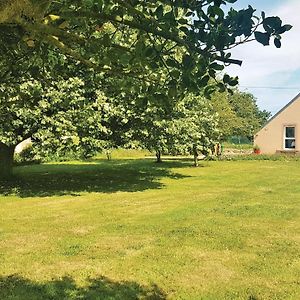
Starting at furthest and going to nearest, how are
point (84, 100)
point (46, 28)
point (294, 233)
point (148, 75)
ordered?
Result: point (84, 100)
point (294, 233)
point (148, 75)
point (46, 28)

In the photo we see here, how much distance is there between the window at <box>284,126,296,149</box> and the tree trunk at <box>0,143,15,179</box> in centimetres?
2740

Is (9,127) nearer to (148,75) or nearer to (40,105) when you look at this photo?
(40,105)

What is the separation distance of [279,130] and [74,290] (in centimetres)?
3520

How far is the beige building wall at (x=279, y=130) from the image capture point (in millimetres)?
37750

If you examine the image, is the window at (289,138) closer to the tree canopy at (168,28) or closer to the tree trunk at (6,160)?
the tree trunk at (6,160)

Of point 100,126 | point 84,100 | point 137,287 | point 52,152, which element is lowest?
point 137,287

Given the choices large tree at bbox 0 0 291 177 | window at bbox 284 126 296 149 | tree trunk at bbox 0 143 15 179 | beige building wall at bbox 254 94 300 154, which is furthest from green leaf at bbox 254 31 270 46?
window at bbox 284 126 296 149

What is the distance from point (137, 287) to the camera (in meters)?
6.09

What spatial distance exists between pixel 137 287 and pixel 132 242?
2.45 meters

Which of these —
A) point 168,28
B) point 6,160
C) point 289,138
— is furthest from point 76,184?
point 289,138

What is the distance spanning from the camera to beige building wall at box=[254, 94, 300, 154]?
37750 millimetres

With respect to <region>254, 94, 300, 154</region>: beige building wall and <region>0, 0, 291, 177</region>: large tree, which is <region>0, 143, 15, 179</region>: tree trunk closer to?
<region>0, 0, 291, 177</region>: large tree

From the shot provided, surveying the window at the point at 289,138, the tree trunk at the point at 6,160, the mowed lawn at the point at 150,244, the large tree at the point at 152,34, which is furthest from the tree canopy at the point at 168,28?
the window at the point at 289,138

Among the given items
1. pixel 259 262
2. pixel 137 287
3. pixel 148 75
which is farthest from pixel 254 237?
pixel 148 75
